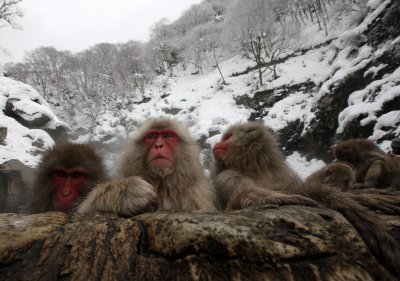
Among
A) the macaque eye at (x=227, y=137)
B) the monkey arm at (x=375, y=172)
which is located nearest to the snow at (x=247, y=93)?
the macaque eye at (x=227, y=137)

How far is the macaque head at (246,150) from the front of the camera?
2.61m

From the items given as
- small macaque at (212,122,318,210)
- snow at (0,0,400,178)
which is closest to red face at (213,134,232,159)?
small macaque at (212,122,318,210)

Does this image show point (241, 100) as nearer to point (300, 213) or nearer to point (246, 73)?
point (246, 73)

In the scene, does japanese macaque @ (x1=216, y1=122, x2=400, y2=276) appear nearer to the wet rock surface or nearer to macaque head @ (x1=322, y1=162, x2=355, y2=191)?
macaque head @ (x1=322, y1=162, x2=355, y2=191)

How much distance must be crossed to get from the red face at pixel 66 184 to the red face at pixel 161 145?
53 centimetres

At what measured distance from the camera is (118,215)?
1556 mm

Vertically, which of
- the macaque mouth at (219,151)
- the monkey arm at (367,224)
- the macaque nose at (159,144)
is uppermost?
the macaque nose at (159,144)

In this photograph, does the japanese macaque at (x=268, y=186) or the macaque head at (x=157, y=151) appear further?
the macaque head at (x=157, y=151)

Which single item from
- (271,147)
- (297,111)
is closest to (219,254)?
(271,147)

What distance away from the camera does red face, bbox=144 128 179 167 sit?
224 centimetres

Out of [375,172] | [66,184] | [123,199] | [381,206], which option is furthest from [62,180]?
[375,172]

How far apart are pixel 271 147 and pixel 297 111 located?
1154 cm

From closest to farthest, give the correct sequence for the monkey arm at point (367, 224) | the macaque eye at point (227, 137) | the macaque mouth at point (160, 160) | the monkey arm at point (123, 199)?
the monkey arm at point (367, 224)
the monkey arm at point (123, 199)
the macaque mouth at point (160, 160)
the macaque eye at point (227, 137)

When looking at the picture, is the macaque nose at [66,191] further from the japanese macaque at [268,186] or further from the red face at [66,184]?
the japanese macaque at [268,186]
